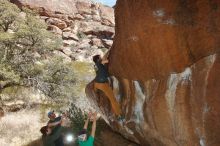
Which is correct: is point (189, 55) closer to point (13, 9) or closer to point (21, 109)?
point (21, 109)

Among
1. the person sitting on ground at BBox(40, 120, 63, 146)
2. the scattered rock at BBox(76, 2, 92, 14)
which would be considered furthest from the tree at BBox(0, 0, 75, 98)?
the scattered rock at BBox(76, 2, 92, 14)

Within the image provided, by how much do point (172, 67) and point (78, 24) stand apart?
47.5 metres

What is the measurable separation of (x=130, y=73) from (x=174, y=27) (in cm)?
180

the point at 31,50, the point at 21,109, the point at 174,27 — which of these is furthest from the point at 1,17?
the point at 174,27

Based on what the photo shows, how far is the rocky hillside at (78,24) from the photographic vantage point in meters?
48.7

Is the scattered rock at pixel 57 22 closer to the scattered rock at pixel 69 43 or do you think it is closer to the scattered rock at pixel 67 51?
the scattered rock at pixel 69 43

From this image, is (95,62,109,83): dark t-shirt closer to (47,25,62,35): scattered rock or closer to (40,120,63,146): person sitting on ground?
(40,120,63,146): person sitting on ground

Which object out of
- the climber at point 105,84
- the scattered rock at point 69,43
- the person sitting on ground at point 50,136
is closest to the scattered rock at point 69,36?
the scattered rock at point 69,43

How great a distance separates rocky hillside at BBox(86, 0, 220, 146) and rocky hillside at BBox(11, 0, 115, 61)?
37388 millimetres

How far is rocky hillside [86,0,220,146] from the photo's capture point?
7086 millimetres

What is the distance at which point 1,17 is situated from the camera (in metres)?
21.3

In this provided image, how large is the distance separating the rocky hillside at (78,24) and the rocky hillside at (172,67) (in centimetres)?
3739

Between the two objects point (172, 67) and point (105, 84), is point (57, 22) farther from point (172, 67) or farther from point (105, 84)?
point (172, 67)

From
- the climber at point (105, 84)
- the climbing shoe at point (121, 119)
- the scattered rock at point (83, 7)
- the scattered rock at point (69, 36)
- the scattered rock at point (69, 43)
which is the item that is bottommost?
the scattered rock at point (69, 43)
